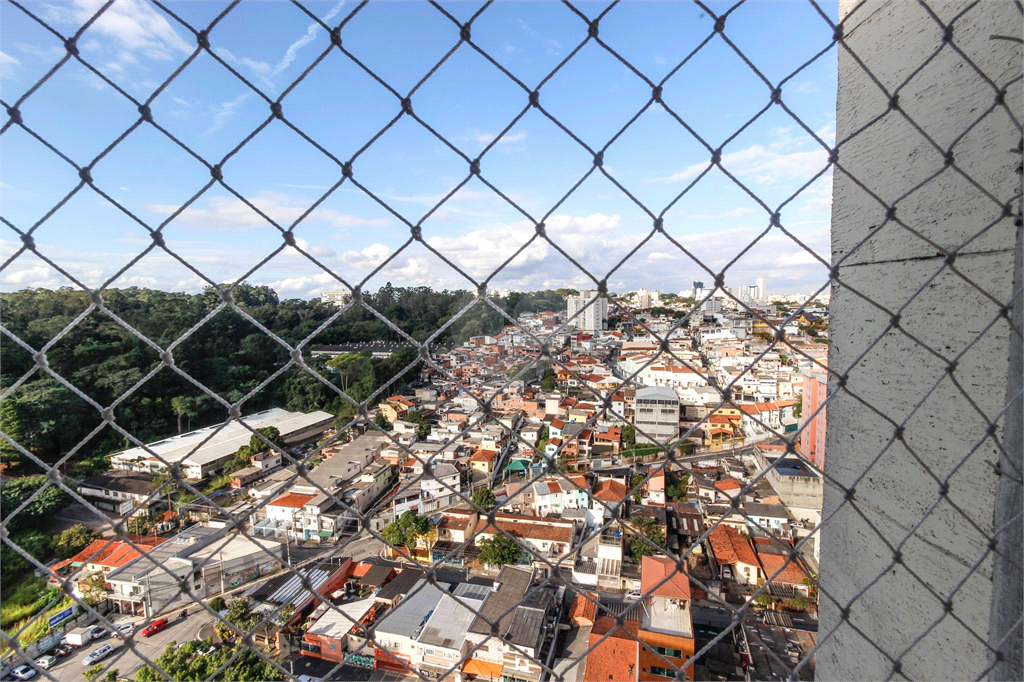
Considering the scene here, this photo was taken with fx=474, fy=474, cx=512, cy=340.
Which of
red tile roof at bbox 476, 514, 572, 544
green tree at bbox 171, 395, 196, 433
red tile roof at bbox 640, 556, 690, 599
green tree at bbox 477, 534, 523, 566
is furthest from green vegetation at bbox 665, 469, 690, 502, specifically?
green tree at bbox 171, 395, 196, 433

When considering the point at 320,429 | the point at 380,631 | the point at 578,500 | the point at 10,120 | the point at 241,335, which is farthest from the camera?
the point at 320,429

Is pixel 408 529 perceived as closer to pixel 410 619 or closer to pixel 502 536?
pixel 410 619

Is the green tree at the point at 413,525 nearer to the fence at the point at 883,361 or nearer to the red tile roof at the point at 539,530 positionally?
the red tile roof at the point at 539,530

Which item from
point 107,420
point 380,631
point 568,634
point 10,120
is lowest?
point 568,634

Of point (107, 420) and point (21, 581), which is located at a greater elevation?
point (107, 420)

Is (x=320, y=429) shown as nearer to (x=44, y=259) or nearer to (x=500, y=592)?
(x=500, y=592)

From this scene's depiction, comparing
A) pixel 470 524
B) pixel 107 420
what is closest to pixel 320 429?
pixel 470 524

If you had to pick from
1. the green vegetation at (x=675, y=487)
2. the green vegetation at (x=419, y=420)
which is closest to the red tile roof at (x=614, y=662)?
the green vegetation at (x=675, y=487)
